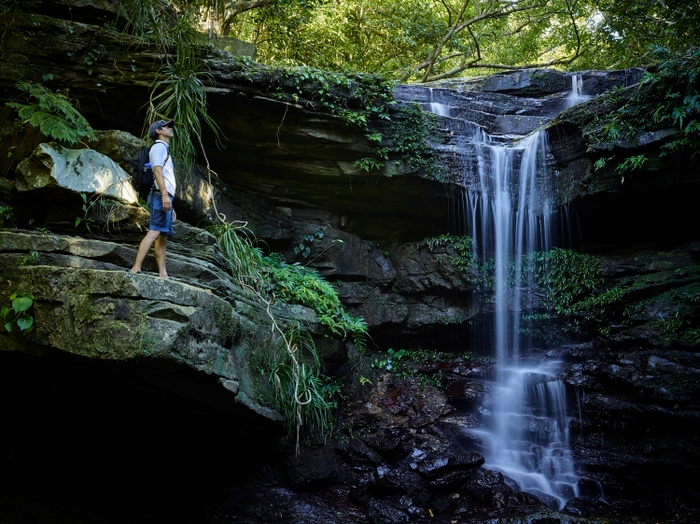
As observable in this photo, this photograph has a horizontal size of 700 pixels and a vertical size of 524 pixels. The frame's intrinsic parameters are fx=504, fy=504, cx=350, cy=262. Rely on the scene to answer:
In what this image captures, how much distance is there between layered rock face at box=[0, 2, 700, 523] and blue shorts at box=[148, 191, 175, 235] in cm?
52

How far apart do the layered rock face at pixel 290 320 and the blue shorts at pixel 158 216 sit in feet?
1.70

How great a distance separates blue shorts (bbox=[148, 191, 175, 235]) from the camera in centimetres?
485

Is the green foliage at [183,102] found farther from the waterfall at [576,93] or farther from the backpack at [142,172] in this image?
the waterfall at [576,93]

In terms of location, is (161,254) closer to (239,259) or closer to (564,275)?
(239,259)

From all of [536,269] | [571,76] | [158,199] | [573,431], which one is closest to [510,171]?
[536,269]

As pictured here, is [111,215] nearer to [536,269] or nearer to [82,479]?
[82,479]

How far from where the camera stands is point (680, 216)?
8109mm

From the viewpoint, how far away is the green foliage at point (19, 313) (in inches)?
171

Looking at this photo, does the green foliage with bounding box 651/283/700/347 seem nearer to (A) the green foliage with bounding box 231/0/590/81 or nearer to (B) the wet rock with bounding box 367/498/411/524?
(B) the wet rock with bounding box 367/498/411/524

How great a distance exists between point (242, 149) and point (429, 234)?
3631 mm

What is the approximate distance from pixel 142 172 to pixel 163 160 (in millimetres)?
488

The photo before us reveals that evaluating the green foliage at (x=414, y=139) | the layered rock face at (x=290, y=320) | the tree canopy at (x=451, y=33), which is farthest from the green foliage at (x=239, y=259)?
the tree canopy at (x=451, y=33)

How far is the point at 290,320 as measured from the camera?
6535 millimetres

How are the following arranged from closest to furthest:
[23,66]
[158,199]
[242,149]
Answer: [158,199], [23,66], [242,149]
